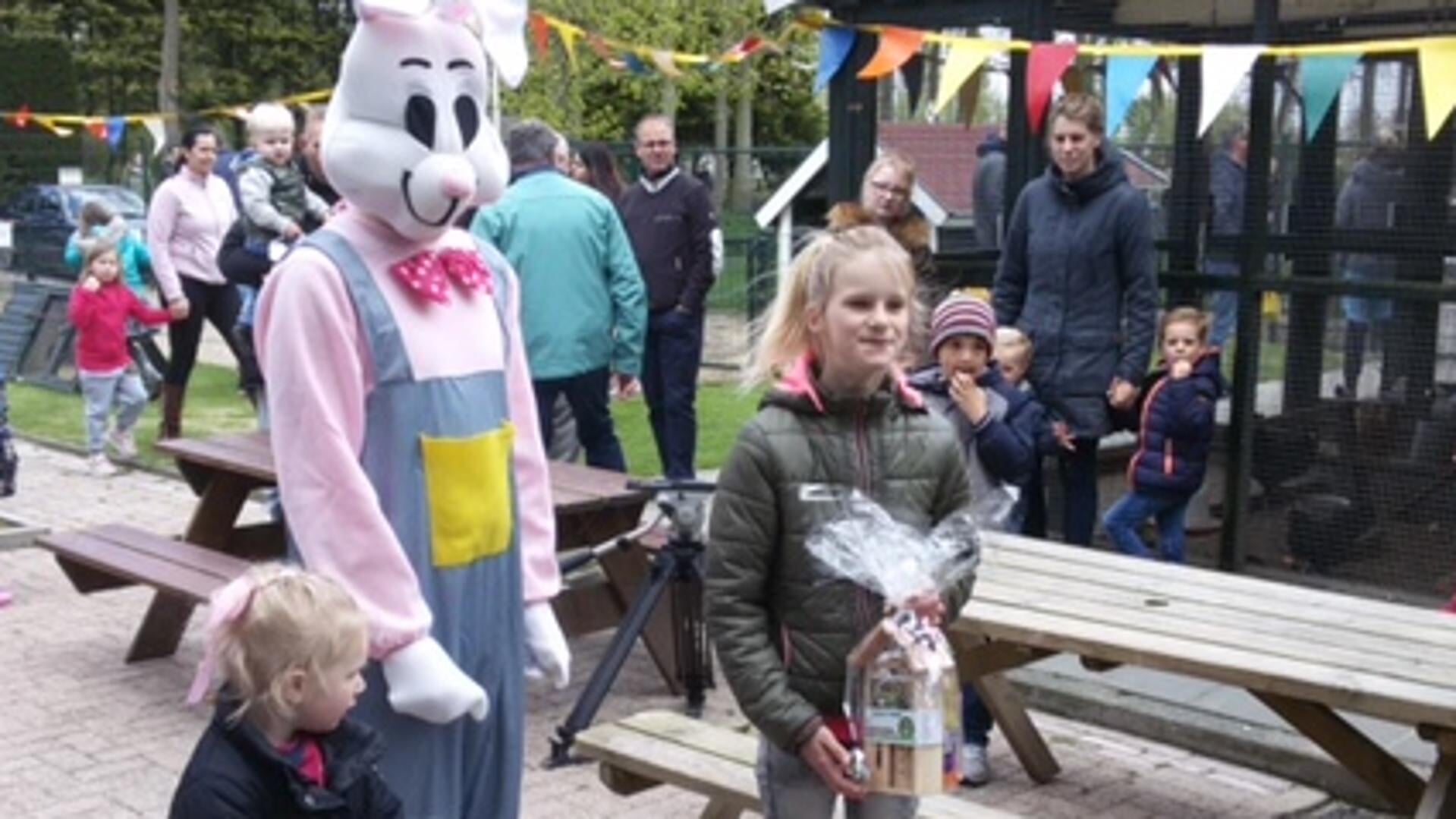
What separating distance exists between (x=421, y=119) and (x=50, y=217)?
22.0 metres

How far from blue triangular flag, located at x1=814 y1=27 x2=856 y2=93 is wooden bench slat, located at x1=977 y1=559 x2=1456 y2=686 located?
A: 365 centimetres

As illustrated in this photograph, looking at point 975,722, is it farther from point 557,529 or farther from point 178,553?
point 178,553

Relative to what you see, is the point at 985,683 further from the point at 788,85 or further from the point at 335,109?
the point at 788,85

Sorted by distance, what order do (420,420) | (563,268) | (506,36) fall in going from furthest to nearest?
(563,268) → (506,36) → (420,420)

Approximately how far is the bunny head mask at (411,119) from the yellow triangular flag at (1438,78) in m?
3.46

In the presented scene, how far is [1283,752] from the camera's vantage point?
5168 mm

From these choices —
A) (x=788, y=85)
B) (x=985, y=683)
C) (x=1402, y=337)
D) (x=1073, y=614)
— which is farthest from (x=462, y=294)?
(x=788, y=85)

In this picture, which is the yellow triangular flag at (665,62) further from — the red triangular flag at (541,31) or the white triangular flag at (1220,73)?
the white triangular flag at (1220,73)

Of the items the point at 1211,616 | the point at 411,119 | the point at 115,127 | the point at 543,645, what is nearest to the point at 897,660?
the point at 543,645

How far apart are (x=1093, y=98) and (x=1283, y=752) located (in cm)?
244

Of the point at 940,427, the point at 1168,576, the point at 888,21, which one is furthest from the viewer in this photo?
the point at 888,21


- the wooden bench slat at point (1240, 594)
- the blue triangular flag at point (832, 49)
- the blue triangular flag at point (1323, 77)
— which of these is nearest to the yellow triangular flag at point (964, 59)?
the blue triangular flag at point (832, 49)

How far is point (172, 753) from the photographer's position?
536 centimetres

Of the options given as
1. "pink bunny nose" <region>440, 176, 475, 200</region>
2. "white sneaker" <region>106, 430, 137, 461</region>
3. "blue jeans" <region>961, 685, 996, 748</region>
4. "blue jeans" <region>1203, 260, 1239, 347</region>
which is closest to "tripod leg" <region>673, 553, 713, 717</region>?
"blue jeans" <region>961, 685, 996, 748</region>
